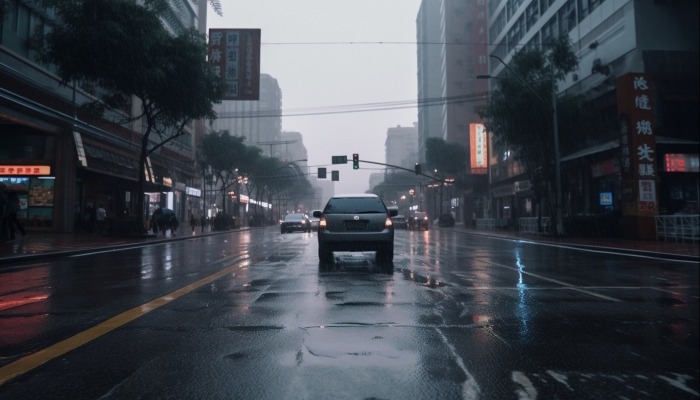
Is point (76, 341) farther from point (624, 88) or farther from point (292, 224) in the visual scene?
point (292, 224)

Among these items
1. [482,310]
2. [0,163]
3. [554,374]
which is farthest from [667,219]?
[0,163]

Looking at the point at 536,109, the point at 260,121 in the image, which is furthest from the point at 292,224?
the point at 260,121

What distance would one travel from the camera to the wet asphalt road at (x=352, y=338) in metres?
3.52

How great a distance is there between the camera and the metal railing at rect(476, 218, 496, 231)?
43966 mm

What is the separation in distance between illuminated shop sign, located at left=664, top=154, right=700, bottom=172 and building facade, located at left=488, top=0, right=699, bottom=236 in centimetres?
5

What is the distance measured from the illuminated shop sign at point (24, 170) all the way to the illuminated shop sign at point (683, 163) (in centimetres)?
3163

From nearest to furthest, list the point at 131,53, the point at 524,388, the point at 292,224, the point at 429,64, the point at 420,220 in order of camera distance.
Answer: the point at 524,388
the point at 131,53
the point at 292,224
the point at 420,220
the point at 429,64

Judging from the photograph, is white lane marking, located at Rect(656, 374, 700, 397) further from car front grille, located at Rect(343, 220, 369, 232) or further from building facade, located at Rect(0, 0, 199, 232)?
building facade, located at Rect(0, 0, 199, 232)

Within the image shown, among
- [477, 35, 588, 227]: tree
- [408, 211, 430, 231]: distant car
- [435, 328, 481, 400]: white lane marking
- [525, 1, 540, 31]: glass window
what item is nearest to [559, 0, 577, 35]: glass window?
[525, 1, 540, 31]: glass window

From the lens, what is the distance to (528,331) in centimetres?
513

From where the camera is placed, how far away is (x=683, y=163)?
24812mm

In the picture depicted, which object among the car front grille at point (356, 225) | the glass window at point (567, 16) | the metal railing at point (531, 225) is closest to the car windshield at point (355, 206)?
the car front grille at point (356, 225)

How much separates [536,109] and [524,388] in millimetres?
25733

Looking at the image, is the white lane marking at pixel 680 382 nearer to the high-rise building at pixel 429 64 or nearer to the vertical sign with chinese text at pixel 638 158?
the vertical sign with chinese text at pixel 638 158
